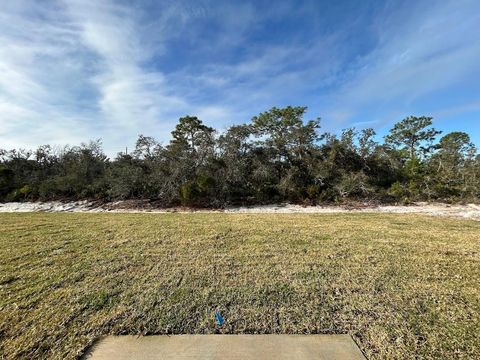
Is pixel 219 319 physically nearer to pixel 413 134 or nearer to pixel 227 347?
Answer: pixel 227 347

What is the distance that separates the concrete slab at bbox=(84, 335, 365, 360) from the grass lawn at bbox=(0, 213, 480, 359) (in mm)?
86

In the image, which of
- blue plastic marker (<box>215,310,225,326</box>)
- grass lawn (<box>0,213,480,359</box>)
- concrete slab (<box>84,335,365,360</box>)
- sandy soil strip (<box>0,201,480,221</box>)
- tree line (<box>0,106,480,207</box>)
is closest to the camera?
concrete slab (<box>84,335,365,360</box>)

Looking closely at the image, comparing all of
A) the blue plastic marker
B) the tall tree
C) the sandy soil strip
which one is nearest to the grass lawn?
the blue plastic marker

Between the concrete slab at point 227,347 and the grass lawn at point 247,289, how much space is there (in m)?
0.09

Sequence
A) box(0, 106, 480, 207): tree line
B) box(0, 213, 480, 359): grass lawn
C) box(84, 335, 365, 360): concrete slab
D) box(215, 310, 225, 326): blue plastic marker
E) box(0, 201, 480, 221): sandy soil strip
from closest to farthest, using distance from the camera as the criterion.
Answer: box(84, 335, 365, 360): concrete slab < box(0, 213, 480, 359): grass lawn < box(215, 310, 225, 326): blue plastic marker < box(0, 201, 480, 221): sandy soil strip < box(0, 106, 480, 207): tree line

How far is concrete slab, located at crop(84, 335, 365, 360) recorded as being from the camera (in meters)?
1.48

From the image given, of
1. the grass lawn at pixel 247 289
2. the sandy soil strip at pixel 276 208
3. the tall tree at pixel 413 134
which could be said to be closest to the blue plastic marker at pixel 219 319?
the grass lawn at pixel 247 289

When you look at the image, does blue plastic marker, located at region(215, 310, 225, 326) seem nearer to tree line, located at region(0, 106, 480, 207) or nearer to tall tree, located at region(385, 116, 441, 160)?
tree line, located at region(0, 106, 480, 207)

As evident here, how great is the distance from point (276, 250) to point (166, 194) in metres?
7.22

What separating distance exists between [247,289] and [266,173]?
778cm

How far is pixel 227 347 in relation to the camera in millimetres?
1559

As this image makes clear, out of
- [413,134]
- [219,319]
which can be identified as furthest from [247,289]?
[413,134]

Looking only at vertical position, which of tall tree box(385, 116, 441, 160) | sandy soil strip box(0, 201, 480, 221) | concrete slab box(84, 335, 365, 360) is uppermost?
tall tree box(385, 116, 441, 160)

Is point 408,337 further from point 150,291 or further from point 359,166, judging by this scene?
point 359,166
